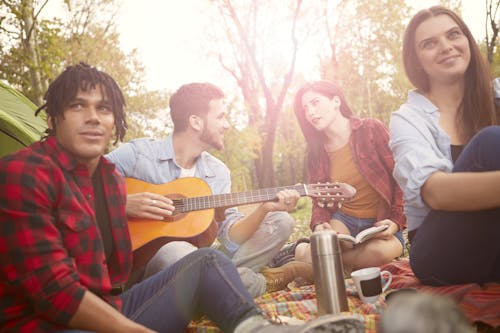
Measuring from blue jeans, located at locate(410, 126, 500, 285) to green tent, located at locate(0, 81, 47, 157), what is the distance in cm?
233

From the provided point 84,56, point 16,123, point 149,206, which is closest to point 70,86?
point 149,206

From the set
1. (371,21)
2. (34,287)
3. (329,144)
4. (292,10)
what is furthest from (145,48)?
(34,287)

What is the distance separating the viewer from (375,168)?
262 centimetres

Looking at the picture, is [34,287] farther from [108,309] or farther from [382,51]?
[382,51]

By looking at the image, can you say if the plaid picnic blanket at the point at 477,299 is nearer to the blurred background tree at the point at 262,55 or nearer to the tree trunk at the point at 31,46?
the tree trunk at the point at 31,46

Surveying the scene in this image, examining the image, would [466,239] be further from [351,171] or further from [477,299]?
[351,171]

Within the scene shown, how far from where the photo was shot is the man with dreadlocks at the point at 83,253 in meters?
1.04

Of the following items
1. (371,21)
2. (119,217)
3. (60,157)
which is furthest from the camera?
(371,21)

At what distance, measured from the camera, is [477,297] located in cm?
145

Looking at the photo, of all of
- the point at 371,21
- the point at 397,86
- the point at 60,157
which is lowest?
the point at 60,157

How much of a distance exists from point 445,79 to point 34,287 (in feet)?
5.91

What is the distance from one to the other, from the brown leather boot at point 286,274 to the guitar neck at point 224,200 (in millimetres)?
380

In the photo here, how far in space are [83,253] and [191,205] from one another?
1146mm

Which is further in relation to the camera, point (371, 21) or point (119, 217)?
point (371, 21)
